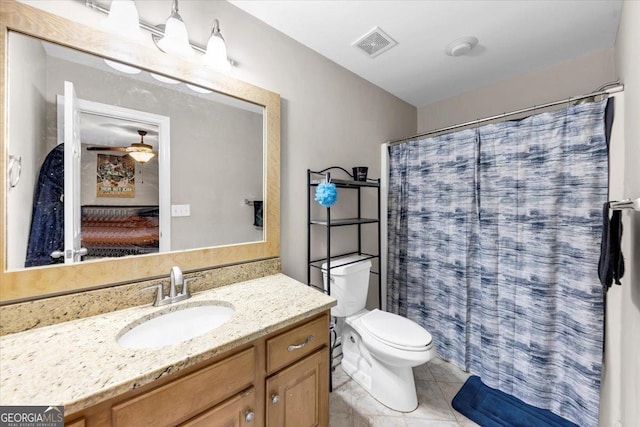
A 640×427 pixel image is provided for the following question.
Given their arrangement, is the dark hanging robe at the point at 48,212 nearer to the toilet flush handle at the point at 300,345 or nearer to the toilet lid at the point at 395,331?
the toilet flush handle at the point at 300,345

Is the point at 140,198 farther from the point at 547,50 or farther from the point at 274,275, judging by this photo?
the point at 547,50

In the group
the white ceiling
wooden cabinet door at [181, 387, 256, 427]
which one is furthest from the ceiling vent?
wooden cabinet door at [181, 387, 256, 427]

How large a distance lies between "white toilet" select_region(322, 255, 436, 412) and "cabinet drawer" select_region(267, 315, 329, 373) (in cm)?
55

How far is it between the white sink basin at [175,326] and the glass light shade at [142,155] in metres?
0.71

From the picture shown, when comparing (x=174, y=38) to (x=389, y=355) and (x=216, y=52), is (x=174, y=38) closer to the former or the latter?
(x=216, y=52)

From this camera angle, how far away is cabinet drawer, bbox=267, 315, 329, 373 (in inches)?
37.7

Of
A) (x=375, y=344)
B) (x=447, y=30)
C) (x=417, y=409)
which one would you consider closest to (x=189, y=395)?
(x=375, y=344)

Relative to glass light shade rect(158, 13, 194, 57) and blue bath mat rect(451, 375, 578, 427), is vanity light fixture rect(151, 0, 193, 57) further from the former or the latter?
blue bath mat rect(451, 375, 578, 427)

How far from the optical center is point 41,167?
0.93 meters

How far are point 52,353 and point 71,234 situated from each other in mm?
450

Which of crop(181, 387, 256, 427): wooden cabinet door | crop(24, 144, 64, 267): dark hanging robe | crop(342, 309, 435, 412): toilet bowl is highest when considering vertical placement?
crop(24, 144, 64, 267): dark hanging robe

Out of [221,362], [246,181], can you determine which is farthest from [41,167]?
[221,362]

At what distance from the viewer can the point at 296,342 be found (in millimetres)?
1031

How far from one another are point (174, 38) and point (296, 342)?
1.48 metres
